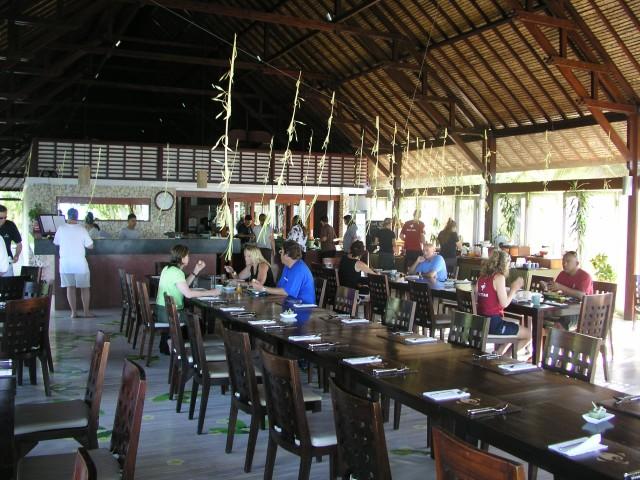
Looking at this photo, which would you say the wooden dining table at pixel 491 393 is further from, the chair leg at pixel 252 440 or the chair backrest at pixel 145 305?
the chair backrest at pixel 145 305

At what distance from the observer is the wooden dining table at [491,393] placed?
93.0 inches

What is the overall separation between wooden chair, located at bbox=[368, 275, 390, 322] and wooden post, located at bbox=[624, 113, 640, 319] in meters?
5.11

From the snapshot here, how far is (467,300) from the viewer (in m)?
6.39

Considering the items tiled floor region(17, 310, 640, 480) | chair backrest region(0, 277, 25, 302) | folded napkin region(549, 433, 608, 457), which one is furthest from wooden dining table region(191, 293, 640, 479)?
chair backrest region(0, 277, 25, 302)

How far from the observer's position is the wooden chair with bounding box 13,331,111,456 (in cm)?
331

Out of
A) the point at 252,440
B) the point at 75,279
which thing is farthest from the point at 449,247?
the point at 252,440

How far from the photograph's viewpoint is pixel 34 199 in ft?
47.6

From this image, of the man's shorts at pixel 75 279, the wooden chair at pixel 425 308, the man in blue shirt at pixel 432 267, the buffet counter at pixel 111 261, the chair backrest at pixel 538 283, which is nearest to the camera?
the wooden chair at pixel 425 308

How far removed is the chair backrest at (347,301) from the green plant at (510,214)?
843 centimetres

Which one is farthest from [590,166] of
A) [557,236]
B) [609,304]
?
[609,304]

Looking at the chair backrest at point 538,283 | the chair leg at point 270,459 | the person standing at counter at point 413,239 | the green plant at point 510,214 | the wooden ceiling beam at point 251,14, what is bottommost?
the chair leg at point 270,459

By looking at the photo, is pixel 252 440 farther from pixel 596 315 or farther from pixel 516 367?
pixel 596 315

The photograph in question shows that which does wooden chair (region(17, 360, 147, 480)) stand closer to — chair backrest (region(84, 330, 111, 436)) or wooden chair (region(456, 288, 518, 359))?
chair backrest (region(84, 330, 111, 436))

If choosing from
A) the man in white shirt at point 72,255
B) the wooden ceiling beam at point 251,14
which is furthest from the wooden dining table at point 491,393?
the wooden ceiling beam at point 251,14
